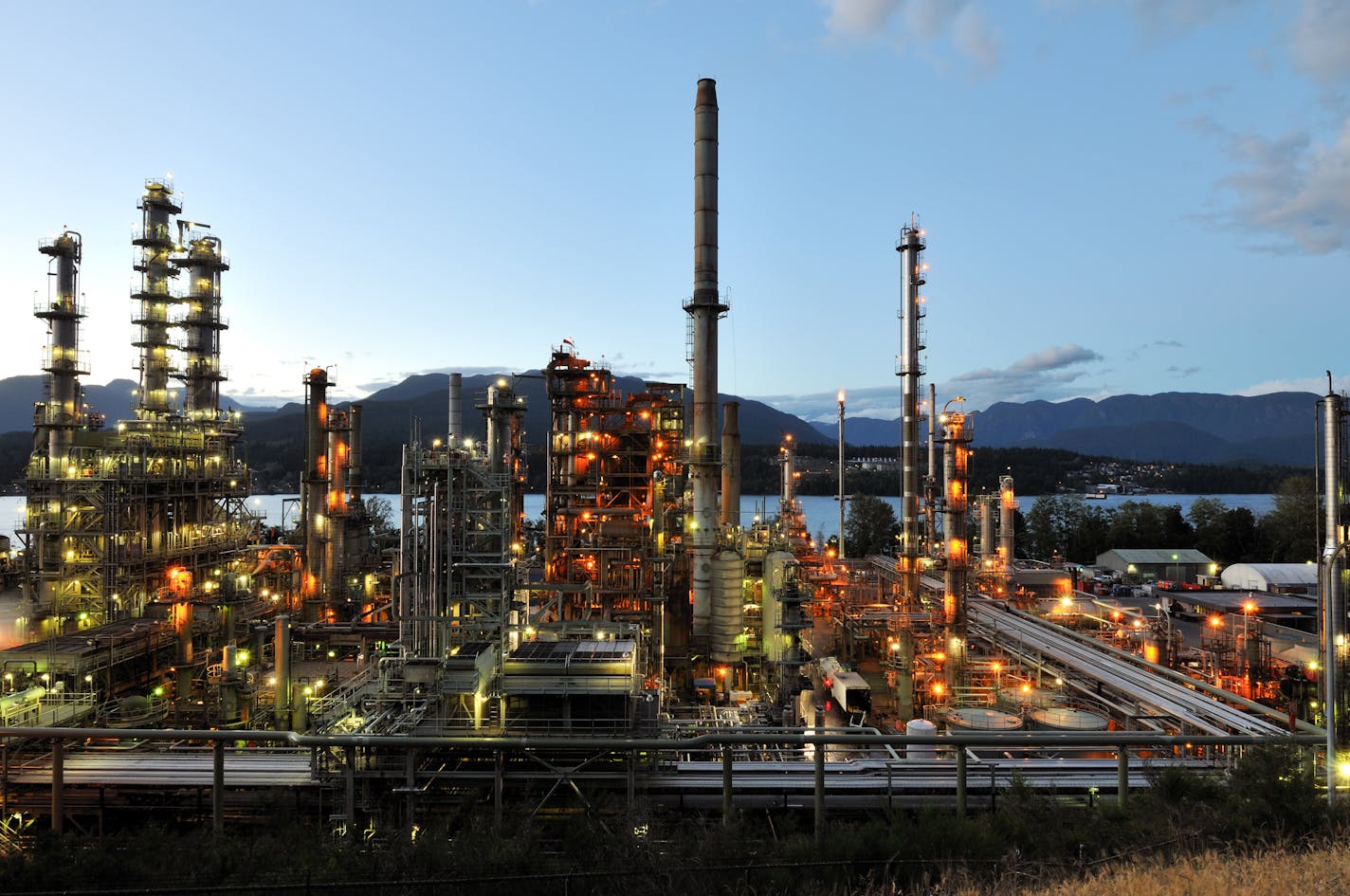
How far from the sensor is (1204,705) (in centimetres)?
1820

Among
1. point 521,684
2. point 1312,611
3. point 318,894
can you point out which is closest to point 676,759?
point 521,684

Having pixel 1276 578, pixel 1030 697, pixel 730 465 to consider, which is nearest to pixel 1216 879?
pixel 1030 697

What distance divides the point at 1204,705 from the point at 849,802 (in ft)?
36.1

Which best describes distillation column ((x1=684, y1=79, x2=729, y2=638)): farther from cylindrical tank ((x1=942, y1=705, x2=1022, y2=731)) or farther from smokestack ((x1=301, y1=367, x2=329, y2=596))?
smokestack ((x1=301, y1=367, x2=329, y2=596))

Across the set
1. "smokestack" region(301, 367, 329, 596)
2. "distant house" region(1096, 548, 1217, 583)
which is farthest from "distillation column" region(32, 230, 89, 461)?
→ "distant house" region(1096, 548, 1217, 583)

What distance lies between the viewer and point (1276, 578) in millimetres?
46438

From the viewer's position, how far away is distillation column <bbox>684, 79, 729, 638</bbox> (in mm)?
32719

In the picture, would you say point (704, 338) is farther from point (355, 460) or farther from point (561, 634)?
point (355, 460)

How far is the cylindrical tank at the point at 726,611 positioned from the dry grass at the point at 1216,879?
80.3ft

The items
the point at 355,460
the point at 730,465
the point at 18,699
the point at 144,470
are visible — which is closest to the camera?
the point at 18,699

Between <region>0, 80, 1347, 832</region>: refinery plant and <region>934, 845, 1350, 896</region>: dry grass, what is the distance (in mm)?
2255

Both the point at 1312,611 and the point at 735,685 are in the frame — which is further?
the point at 1312,611

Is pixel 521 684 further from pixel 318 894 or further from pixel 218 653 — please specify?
pixel 218 653

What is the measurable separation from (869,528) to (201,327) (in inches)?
2330
